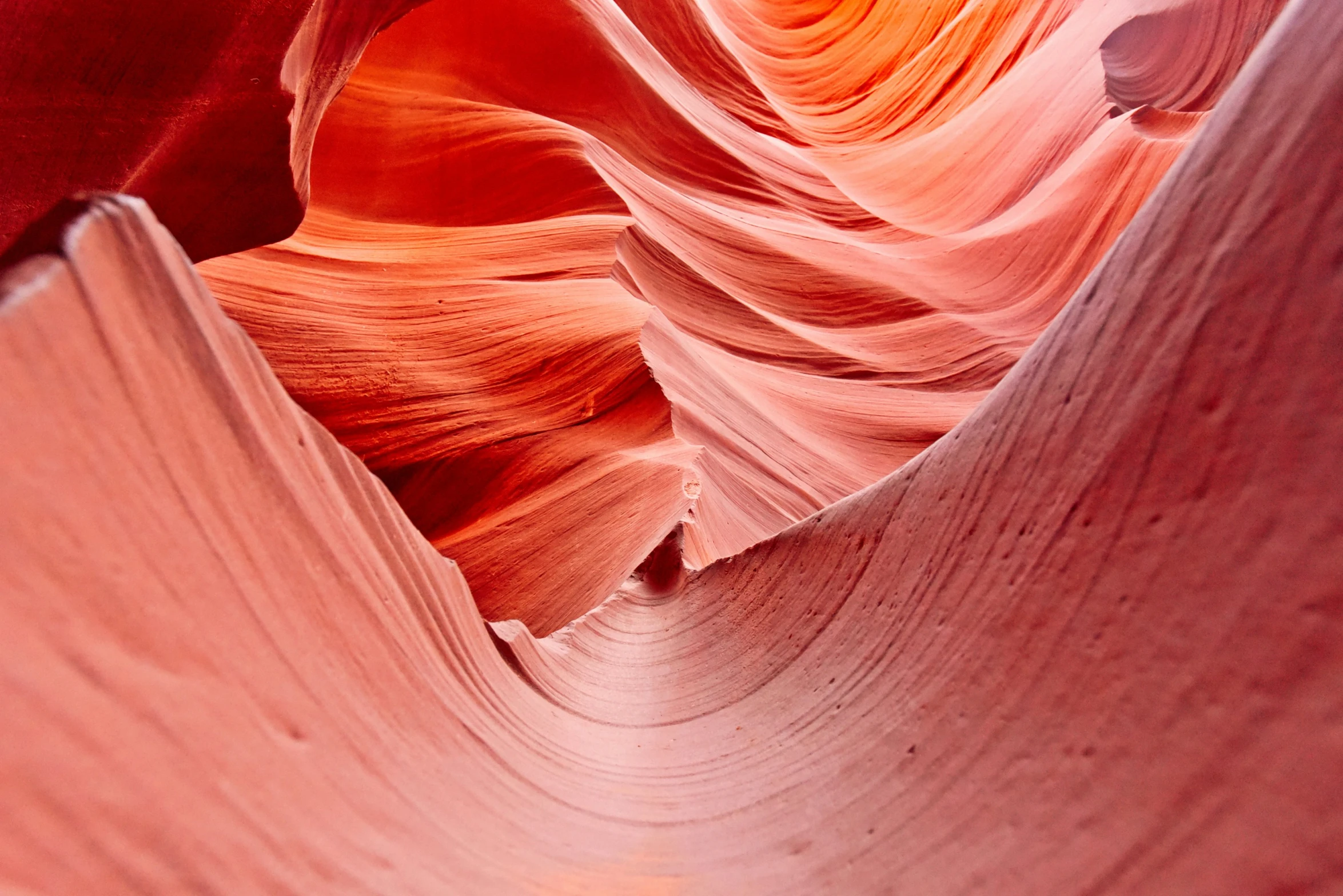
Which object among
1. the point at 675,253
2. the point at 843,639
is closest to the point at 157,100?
the point at 675,253

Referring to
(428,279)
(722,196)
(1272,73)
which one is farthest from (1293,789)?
(722,196)

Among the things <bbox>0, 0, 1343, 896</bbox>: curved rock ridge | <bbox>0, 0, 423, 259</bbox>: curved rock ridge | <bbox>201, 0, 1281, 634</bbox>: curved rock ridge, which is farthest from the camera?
<bbox>201, 0, 1281, 634</bbox>: curved rock ridge

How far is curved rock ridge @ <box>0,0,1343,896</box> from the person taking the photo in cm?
29

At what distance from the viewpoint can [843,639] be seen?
0.60 metres

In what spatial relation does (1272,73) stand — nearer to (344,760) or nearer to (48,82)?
(344,760)

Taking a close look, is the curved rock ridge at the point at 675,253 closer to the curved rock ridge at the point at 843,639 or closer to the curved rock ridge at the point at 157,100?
the curved rock ridge at the point at 157,100

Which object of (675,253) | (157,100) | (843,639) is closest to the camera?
(843,639)

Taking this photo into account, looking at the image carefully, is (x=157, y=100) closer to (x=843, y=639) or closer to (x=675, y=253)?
(x=675, y=253)

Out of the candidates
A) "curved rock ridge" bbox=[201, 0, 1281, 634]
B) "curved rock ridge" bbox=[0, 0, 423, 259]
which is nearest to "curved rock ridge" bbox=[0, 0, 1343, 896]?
"curved rock ridge" bbox=[201, 0, 1281, 634]

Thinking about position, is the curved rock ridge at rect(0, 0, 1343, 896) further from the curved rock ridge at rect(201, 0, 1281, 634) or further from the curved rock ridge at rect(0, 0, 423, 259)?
the curved rock ridge at rect(0, 0, 423, 259)

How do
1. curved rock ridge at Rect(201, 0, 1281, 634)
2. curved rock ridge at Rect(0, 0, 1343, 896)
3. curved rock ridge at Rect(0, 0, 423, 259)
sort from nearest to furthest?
curved rock ridge at Rect(0, 0, 1343, 896) < curved rock ridge at Rect(0, 0, 423, 259) < curved rock ridge at Rect(201, 0, 1281, 634)

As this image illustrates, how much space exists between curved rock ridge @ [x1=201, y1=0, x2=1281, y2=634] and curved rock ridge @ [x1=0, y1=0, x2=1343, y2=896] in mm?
448

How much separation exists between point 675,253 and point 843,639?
147 cm

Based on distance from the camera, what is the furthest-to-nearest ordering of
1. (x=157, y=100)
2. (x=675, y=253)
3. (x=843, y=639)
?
(x=675, y=253) → (x=157, y=100) → (x=843, y=639)
